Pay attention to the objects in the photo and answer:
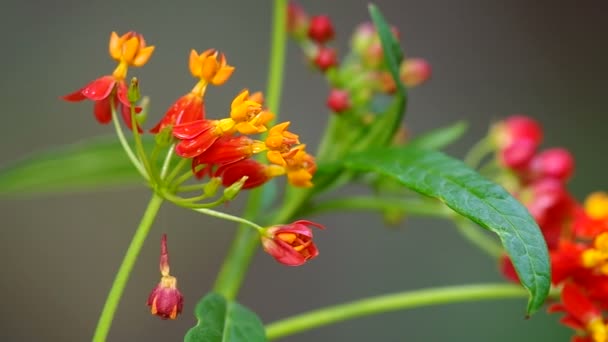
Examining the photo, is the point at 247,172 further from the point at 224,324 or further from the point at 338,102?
the point at 338,102

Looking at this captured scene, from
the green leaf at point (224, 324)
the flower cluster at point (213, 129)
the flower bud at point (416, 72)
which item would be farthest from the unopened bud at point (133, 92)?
the flower bud at point (416, 72)

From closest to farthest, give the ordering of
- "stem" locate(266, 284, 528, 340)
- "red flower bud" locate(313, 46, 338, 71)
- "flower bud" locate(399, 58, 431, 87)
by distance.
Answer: "stem" locate(266, 284, 528, 340)
"red flower bud" locate(313, 46, 338, 71)
"flower bud" locate(399, 58, 431, 87)

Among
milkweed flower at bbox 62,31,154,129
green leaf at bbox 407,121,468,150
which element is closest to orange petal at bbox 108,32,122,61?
milkweed flower at bbox 62,31,154,129

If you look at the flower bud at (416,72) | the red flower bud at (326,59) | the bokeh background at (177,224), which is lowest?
the bokeh background at (177,224)

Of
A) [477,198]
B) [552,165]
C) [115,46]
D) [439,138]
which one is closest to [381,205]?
[439,138]

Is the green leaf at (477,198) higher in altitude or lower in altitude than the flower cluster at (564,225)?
higher

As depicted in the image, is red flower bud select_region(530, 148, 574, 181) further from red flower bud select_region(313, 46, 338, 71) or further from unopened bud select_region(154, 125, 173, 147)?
unopened bud select_region(154, 125, 173, 147)

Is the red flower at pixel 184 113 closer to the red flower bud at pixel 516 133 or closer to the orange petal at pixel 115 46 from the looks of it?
the orange petal at pixel 115 46
